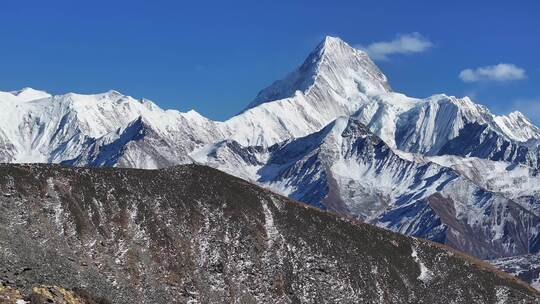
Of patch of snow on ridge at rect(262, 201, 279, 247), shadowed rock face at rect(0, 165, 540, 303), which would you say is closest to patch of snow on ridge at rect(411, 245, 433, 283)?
shadowed rock face at rect(0, 165, 540, 303)

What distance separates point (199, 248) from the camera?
566 feet

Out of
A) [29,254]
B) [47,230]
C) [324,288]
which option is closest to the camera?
[29,254]

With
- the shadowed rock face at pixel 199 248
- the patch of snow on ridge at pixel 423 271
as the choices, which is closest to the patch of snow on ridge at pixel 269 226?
the shadowed rock face at pixel 199 248

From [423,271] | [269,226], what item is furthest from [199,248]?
[423,271]

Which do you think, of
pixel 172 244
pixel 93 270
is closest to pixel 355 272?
pixel 172 244

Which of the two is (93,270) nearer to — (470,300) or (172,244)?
(172,244)

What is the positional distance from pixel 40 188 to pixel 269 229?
4493 centimetres

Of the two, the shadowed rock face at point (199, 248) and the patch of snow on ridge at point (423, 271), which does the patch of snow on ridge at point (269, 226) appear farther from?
the patch of snow on ridge at point (423, 271)

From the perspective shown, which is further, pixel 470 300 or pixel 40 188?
pixel 470 300

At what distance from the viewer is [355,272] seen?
18162cm

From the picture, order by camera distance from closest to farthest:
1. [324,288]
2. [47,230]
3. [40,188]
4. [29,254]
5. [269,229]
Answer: [29,254], [47,230], [40,188], [324,288], [269,229]

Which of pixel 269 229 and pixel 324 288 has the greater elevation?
pixel 269 229

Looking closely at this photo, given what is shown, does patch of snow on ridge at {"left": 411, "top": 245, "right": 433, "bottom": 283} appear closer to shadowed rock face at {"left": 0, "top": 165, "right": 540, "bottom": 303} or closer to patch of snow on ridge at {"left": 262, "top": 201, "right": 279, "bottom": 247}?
shadowed rock face at {"left": 0, "top": 165, "right": 540, "bottom": 303}

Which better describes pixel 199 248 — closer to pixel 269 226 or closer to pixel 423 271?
pixel 269 226
